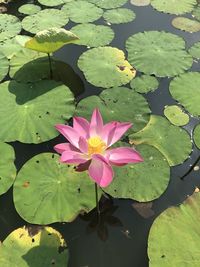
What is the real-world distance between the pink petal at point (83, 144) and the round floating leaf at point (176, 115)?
1.26 meters

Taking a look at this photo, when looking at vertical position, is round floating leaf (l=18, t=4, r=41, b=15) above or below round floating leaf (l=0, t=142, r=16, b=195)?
above

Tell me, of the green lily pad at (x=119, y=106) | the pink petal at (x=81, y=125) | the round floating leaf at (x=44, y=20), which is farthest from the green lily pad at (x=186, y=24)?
the pink petal at (x=81, y=125)

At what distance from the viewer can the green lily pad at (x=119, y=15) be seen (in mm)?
4141

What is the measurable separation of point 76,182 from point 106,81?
119 centimetres

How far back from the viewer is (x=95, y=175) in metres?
1.89

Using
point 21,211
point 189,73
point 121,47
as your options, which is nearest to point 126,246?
point 21,211

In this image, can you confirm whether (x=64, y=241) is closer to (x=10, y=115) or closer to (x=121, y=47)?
(x=10, y=115)

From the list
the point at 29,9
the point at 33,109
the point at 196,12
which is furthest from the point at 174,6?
the point at 33,109

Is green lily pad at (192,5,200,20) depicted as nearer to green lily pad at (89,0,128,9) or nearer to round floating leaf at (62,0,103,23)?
green lily pad at (89,0,128,9)

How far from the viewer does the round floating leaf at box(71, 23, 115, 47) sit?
Answer: 3.77 metres

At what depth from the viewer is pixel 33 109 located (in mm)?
2961

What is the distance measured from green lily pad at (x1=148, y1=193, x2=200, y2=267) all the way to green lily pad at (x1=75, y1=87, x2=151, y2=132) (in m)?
0.84

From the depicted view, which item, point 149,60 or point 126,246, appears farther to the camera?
point 149,60

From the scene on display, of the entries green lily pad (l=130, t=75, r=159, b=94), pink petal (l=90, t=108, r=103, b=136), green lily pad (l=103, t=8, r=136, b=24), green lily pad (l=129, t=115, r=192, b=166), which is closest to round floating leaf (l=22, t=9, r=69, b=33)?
green lily pad (l=103, t=8, r=136, b=24)
